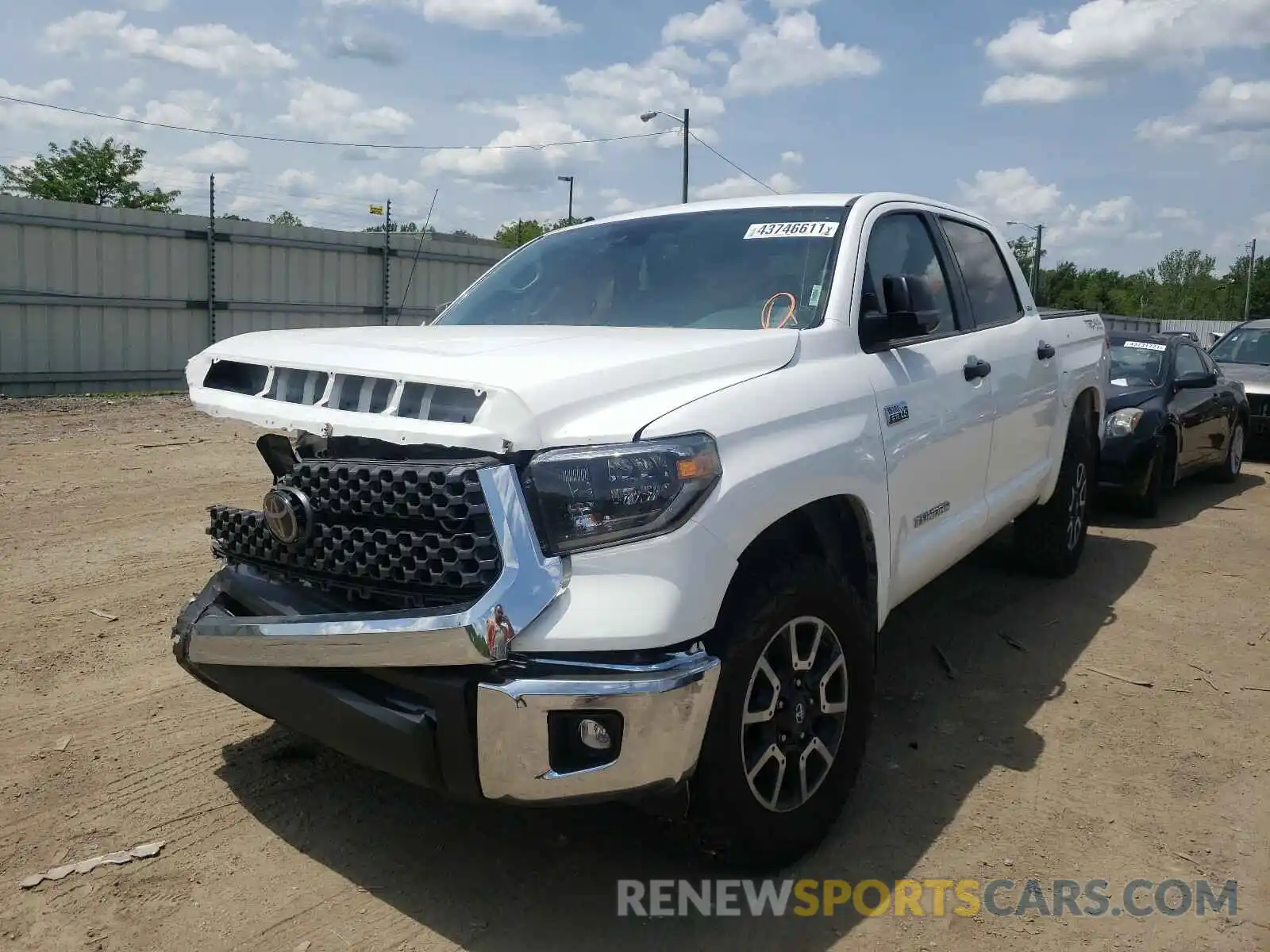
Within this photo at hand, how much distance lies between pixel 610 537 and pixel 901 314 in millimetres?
1607

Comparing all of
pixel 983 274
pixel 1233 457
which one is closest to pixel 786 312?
pixel 983 274

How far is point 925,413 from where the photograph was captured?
3822mm

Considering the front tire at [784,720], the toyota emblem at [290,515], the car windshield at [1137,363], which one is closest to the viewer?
the front tire at [784,720]

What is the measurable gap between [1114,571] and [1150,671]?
1.83 m

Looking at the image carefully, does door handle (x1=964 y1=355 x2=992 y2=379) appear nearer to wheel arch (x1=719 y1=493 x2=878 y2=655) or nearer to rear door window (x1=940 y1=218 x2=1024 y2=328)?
rear door window (x1=940 y1=218 x2=1024 y2=328)

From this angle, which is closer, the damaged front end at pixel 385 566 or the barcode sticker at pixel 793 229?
the damaged front end at pixel 385 566

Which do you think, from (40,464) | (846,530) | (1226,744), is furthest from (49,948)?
(40,464)

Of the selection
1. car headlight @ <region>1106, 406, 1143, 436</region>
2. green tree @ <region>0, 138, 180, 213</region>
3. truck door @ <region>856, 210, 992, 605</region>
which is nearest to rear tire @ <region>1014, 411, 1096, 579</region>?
truck door @ <region>856, 210, 992, 605</region>

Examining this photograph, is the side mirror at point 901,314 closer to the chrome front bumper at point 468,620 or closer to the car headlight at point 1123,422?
the chrome front bumper at point 468,620

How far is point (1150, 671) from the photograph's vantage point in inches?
190

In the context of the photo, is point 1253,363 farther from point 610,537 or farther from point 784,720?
point 610,537

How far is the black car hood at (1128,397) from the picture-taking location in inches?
332

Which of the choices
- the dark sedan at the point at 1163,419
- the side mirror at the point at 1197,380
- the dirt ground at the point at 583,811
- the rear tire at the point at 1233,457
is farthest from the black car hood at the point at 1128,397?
the dirt ground at the point at 583,811

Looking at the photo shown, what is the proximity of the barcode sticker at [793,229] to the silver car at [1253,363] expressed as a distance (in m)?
9.44
